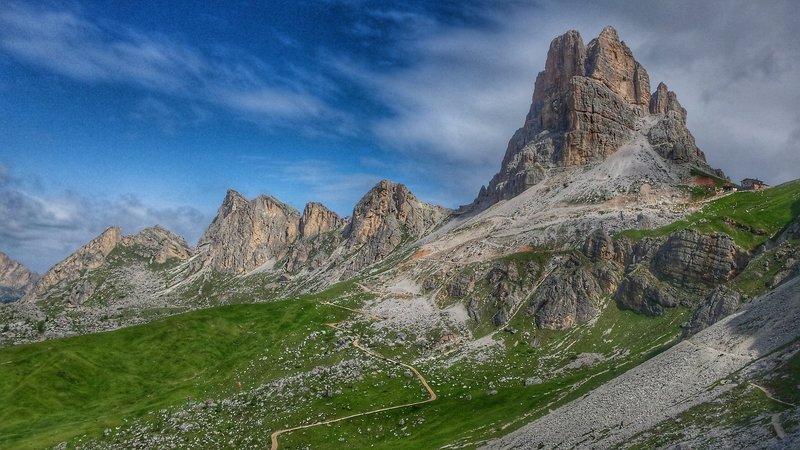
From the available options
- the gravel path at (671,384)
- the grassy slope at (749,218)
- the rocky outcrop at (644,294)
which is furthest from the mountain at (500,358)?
the grassy slope at (749,218)

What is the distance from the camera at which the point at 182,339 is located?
513 ft

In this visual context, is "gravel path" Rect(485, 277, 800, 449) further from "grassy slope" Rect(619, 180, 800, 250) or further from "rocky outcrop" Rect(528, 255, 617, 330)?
"grassy slope" Rect(619, 180, 800, 250)

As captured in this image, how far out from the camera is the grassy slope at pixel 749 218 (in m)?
152

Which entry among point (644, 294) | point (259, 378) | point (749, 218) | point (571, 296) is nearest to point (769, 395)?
point (644, 294)

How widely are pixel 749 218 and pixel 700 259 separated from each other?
120 ft

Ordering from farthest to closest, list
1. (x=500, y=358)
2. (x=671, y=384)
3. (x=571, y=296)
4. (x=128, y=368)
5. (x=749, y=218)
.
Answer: (x=749, y=218), (x=571, y=296), (x=128, y=368), (x=500, y=358), (x=671, y=384)

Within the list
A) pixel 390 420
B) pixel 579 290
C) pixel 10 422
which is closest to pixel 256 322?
pixel 10 422

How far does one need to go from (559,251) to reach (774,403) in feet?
444

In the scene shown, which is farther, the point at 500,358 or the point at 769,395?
the point at 500,358

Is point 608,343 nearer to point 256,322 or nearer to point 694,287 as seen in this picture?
point 694,287

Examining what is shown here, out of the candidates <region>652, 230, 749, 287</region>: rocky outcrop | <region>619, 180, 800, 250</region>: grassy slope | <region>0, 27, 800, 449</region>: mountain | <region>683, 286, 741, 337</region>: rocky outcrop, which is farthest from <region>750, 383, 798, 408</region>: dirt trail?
<region>619, 180, 800, 250</region>: grassy slope

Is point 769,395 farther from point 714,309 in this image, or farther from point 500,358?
point 500,358

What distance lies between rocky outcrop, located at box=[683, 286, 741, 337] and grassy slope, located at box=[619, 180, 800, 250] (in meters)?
50.9

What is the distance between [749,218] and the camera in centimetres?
16100
